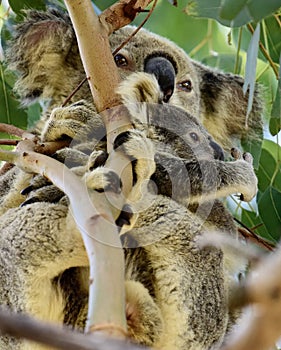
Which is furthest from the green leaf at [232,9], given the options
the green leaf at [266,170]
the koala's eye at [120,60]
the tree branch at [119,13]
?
the green leaf at [266,170]

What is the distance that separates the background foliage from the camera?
1.97m

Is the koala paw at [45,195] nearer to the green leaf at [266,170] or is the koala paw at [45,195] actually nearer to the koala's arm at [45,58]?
the koala's arm at [45,58]

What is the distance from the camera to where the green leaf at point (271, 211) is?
254cm

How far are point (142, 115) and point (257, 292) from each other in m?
1.44

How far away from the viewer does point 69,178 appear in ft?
4.20

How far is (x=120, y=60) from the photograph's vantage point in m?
2.79

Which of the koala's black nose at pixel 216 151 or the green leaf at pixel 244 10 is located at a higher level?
the green leaf at pixel 244 10

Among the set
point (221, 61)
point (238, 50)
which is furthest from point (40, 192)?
point (221, 61)

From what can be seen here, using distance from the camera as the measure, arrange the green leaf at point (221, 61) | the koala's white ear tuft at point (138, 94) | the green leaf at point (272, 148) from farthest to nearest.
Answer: the green leaf at point (221, 61) < the green leaf at point (272, 148) < the koala's white ear tuft at point (138, 94)

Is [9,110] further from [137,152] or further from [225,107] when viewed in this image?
[137,152]

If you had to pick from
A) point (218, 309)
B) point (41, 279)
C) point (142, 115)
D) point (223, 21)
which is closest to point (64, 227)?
point (41, 279)

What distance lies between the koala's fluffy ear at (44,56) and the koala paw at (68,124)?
653 millimetres

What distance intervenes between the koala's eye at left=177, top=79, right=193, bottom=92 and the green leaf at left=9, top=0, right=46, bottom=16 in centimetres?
76

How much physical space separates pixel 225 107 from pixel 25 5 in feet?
4.01
